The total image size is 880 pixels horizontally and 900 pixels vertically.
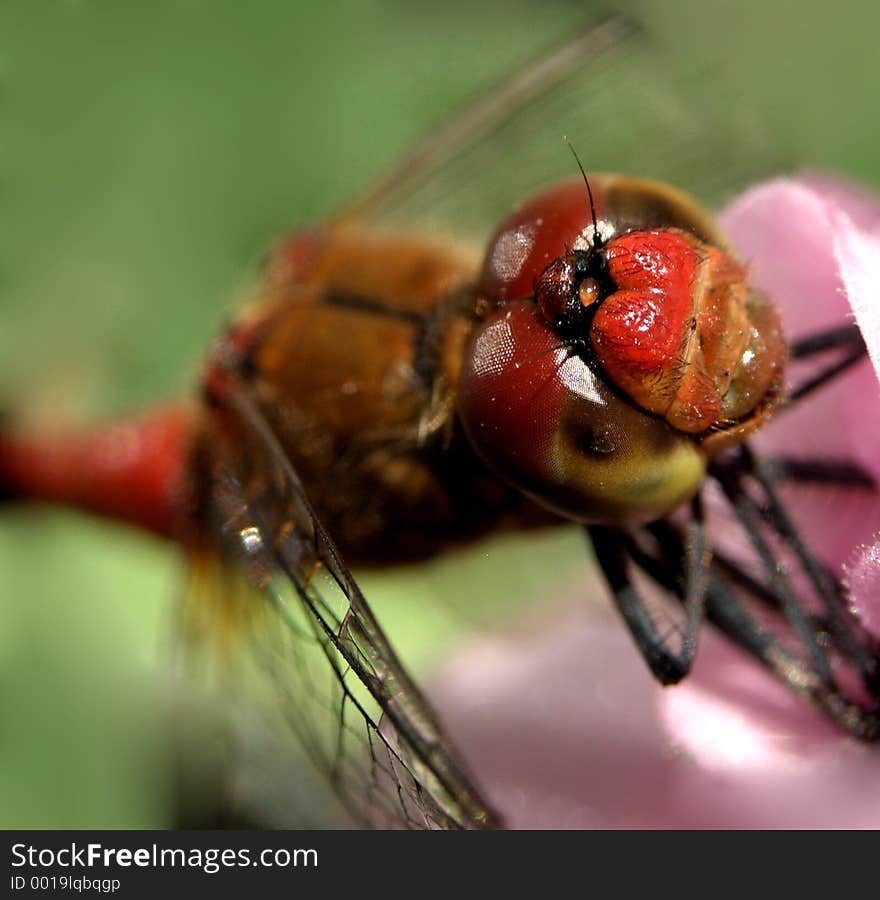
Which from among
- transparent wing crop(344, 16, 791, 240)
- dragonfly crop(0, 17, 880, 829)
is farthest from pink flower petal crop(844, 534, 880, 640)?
transparent wing crop(344, 16, 791, 240)

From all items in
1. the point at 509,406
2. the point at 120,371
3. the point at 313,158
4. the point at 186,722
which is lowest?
the point at 186,722

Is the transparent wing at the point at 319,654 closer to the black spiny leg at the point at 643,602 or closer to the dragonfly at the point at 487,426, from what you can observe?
the dragonfly at the point at 487,426

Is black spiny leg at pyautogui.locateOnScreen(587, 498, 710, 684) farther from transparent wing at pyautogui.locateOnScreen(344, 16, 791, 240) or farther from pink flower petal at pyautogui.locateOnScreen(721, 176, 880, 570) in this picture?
transparent wing at pyautogui.locateOnScreen(344, 16, 791, 240)

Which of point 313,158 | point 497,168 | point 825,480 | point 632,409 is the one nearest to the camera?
point 632,409

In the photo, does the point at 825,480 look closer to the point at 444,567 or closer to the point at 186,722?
the point at 444,567

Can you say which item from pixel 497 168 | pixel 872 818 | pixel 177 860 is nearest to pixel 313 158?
pixel 497 168

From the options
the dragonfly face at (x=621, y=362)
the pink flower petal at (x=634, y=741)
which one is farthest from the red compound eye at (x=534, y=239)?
the pink flower petal at (x=634, y=741)
